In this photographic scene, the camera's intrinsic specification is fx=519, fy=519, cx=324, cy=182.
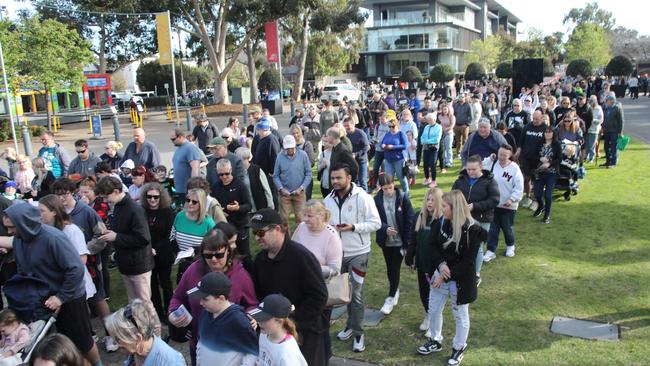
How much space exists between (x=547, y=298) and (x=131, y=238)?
4678 mm

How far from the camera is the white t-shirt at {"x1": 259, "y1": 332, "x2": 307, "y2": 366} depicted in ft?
9.76

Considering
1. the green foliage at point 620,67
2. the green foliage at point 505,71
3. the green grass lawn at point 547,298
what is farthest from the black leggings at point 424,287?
the green foliage at point 505,71

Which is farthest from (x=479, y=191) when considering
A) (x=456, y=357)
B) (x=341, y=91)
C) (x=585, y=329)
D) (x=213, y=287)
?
(x=341, y=91)

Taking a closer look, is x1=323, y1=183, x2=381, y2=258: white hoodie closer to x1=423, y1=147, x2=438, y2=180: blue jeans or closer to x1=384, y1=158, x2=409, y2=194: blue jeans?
x1=384, y1=158, x2=409, y2=194: blue jeans

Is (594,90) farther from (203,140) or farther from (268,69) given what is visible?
(268,69)

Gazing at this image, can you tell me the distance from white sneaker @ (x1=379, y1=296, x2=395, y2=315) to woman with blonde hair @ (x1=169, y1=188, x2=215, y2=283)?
2221 mm

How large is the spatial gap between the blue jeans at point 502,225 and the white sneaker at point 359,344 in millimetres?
Answer: 3062

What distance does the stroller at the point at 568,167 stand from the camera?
1005cm

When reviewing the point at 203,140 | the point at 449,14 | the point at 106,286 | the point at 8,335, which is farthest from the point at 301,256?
the point at 449,14

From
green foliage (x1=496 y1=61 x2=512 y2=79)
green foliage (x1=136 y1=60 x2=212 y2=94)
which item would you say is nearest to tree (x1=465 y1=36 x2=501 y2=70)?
green foliage (x1=496 y1=61 x2=512 y2=79)

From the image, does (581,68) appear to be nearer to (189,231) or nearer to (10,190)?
(10,190)

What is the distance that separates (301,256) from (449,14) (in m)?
80.2

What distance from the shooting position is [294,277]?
358cm

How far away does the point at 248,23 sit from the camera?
34.2 metres
